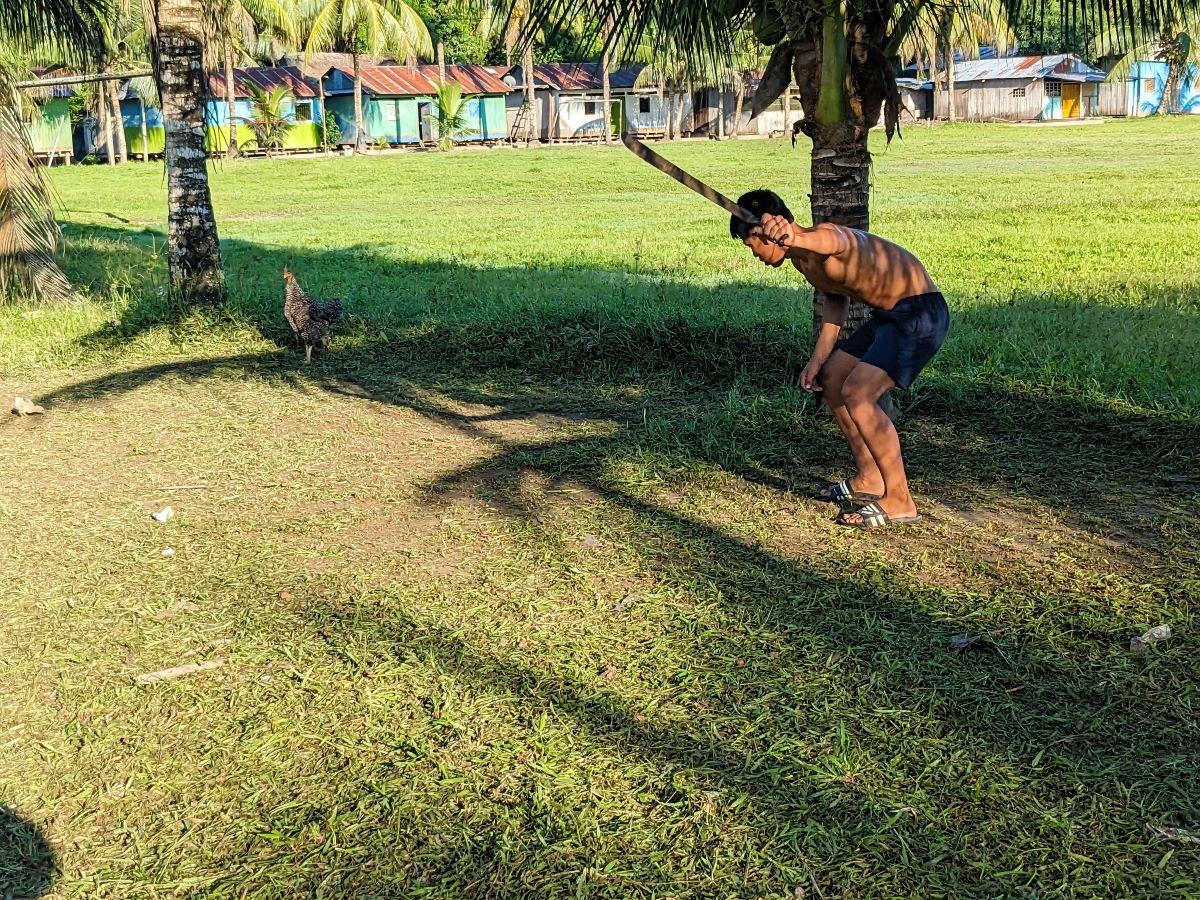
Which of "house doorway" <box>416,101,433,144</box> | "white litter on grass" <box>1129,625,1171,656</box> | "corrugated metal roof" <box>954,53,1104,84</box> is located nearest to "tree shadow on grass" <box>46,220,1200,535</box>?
"white litter on grass" <box>1129,625,1171,656</box>

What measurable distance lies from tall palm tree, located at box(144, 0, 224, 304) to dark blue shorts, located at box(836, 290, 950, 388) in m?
6.55

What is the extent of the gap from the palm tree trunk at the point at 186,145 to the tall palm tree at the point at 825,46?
14.8ft

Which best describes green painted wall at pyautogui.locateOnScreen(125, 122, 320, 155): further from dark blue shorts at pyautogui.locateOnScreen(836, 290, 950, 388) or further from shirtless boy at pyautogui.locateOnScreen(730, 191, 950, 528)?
dark blue shorts at pyautogui.locateOnScreen(836, 290, 950, 388)

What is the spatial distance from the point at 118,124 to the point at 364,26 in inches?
380

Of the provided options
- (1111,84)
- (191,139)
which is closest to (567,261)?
(191,139)

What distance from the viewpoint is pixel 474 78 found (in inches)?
2083

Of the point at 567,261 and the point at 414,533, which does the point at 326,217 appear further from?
the point at 414,533

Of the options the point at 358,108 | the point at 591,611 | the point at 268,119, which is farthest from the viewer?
the point at 358,108

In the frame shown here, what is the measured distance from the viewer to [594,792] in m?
3.16

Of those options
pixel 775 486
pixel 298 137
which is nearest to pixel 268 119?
pixel 298 137

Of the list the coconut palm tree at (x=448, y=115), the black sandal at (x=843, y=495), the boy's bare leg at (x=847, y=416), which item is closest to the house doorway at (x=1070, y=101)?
the coconut palm tree at (x=448, y=115)

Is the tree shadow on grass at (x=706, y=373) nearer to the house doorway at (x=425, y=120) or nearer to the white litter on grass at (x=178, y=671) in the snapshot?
the white litter on grass at (x=178, y=671)

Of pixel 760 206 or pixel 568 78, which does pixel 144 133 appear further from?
pixel 760 206

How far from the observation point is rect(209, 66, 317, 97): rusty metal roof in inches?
1795
